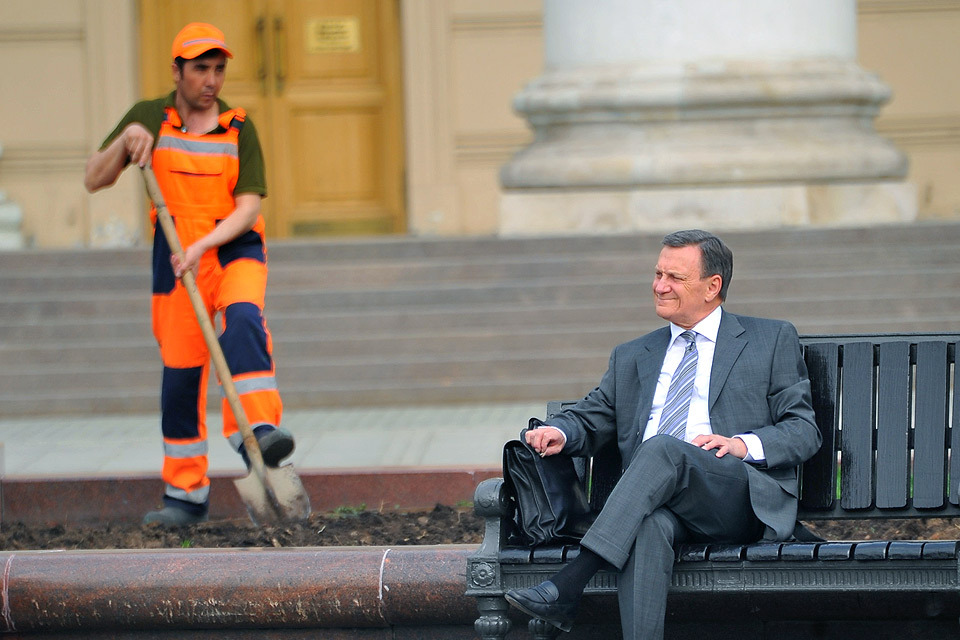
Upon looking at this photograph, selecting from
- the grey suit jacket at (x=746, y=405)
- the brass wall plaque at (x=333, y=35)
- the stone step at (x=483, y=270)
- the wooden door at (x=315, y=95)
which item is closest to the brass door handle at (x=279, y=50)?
the wooden door at (x=315, y=95)

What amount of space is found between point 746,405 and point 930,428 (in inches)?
22.6

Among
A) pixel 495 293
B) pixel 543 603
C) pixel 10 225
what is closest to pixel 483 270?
pixel 495 293

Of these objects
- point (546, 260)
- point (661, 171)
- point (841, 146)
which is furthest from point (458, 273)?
point (841, 146)

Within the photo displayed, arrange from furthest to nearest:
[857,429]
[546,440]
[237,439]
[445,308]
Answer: [445,308], [237,439], [857,429], [546,440]

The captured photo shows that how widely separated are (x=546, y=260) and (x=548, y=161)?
0.93 metres

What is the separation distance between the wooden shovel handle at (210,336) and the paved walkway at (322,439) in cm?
120

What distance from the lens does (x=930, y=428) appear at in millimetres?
4387

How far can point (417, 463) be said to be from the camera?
7.00 m

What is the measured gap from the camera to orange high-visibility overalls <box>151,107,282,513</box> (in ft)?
17.7

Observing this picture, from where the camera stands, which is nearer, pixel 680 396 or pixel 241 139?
pixel 680 396

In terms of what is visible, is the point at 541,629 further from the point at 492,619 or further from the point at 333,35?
the point at 333,35

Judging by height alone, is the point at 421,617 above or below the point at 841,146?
below

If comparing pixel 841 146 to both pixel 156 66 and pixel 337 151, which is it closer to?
pixel 337 151

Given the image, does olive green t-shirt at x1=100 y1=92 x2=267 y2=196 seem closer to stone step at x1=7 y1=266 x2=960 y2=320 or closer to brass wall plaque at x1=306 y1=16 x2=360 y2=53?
stone step at x1=7 y1=266 x2=960 y2=320
